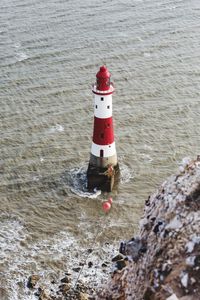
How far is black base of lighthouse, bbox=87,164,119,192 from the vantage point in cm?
3181

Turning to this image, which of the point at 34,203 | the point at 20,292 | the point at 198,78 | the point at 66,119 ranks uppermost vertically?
the point at 198,78

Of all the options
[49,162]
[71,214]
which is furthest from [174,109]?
[71,214]

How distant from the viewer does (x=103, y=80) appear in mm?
28609

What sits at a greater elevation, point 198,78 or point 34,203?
point 198,78

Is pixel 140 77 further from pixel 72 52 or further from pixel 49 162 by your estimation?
pixel 49 162

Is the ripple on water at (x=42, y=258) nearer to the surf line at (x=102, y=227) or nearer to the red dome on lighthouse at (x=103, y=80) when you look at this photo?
the surf line at (x=102, y=227)

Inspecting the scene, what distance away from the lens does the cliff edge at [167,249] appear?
13742 millimetres

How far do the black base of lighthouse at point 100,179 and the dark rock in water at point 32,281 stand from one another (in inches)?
339

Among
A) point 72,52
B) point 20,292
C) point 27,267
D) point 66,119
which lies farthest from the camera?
point 72,52

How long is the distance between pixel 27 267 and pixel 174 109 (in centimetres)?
1898

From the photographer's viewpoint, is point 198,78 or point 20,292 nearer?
point 20,292

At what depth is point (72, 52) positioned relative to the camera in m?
47.0

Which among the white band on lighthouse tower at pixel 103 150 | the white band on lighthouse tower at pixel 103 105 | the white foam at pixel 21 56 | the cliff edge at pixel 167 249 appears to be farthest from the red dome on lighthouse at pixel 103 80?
the white foam at pixel 21 56

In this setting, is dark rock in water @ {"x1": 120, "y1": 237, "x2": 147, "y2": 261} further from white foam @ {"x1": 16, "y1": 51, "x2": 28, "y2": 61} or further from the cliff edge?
white foam @ {"x1": 16, "y1": 51, "x2": 28, "y2": 61}
